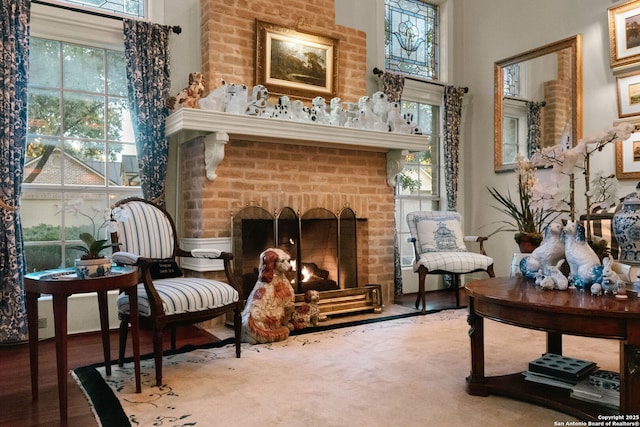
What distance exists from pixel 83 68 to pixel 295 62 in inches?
73.1

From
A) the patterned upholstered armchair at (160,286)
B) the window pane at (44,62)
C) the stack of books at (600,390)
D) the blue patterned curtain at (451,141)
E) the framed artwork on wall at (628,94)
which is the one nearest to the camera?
the stack of books at (600,390)

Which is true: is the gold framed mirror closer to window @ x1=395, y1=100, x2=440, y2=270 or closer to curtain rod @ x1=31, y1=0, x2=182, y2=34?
window @ x1=395, y1=100, x2=440, y2=270

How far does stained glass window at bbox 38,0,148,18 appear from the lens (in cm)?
387

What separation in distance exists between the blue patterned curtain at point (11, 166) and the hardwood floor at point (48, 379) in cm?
26

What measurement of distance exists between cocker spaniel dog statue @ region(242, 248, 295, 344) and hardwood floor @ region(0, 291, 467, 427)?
39 centimetres

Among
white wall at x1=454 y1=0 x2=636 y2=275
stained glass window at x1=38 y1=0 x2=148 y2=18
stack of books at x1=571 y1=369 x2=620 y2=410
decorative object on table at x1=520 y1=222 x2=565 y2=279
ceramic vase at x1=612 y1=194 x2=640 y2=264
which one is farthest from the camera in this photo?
white wall at x1=454 y1=0 x2=636 y2=275

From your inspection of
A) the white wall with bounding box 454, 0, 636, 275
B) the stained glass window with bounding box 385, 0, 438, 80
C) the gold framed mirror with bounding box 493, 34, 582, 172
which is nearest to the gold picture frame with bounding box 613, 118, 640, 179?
the white wall with bounding box 454, 0, 636, 275

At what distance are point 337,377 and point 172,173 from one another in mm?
2496

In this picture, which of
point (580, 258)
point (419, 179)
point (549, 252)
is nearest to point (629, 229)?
point (580, 258)

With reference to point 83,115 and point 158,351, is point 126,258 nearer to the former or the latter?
point 158,351

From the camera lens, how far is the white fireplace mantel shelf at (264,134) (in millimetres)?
3670

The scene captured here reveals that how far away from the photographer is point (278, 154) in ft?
14.1

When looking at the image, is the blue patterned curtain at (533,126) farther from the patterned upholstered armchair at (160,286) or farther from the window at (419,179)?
the patterned upholstered armchair at (160,286)

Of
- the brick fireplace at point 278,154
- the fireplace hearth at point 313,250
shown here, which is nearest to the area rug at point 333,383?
the fireplace hearth at point 313,250
